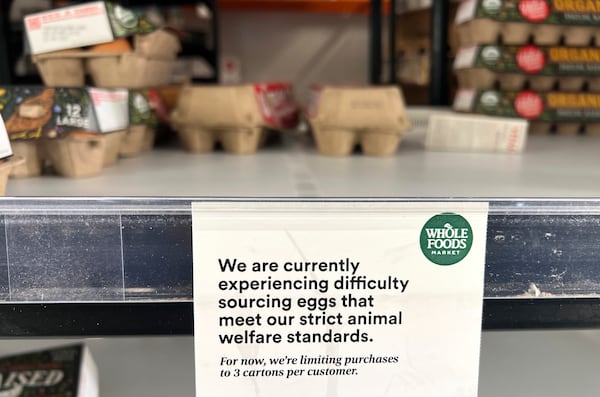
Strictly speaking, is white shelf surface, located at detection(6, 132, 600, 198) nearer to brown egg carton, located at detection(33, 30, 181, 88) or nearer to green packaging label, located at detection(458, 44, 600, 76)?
brown egg carton, located at detection(33, 30, 181, 88)

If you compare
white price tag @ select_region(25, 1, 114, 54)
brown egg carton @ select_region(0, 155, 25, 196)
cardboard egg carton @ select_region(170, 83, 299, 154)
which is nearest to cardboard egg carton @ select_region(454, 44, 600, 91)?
cardboard egg carton @ select_region(170, 83, 299, 154)

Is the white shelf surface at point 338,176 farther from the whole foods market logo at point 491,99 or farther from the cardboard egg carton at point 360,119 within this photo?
the whole foods market logo at point 491,99

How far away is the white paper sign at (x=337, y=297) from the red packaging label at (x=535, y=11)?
108 centimetres

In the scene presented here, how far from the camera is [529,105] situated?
149 centimetres

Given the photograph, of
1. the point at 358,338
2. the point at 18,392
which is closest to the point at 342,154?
the point at 358,338

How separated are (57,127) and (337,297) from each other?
1.59ft

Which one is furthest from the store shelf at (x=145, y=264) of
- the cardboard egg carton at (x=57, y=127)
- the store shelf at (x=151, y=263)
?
the cardboard egg carton at (x=57, y=127)

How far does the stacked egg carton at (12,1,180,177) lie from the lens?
0.79 m

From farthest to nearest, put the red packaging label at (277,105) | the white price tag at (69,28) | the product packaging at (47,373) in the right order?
the red packaging label at (277,105), the white price tag at (69,28), the product packaging at (47,373)

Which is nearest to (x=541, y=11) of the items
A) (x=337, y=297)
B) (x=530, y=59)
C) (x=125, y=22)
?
(x=530, y=59)

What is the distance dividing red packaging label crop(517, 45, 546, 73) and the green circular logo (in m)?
1.10

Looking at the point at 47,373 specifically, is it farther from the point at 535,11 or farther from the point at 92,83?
the point at 535,11

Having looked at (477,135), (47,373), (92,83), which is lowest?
(47,373)

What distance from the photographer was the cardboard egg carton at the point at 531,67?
1.47 metres
